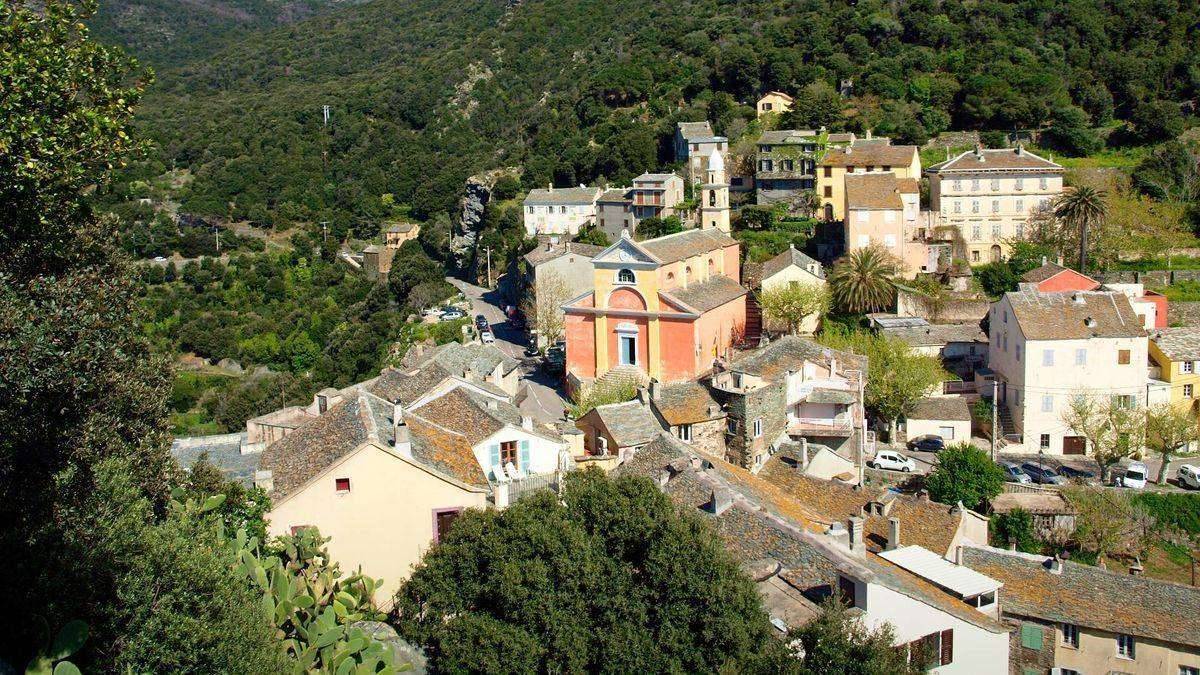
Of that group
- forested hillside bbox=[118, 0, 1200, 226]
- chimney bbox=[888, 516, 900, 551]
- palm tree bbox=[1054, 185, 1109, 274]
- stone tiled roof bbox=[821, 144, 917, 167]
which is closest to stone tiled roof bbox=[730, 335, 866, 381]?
chimney bbox=[888, 516, 900, 551]

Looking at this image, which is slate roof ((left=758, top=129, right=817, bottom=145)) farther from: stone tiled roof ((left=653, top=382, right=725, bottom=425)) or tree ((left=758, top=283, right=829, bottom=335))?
stone tiled roof ((left=653, top=382, right=725, bottom=425))

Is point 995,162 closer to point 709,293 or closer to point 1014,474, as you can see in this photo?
point 709,293

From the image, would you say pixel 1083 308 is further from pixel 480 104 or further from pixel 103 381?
pixel 480 104

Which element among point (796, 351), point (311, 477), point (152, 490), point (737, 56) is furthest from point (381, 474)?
point (737, 56)

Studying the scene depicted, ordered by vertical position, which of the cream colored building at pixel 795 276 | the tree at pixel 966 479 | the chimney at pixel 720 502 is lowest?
the tree at pixel 966 479

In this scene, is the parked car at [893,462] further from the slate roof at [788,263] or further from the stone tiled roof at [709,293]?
the slate roof at [788,263]

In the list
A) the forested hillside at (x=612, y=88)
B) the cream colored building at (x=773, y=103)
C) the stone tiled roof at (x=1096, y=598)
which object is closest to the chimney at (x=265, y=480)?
the stone tiled roof at (x=1096, y=598)
